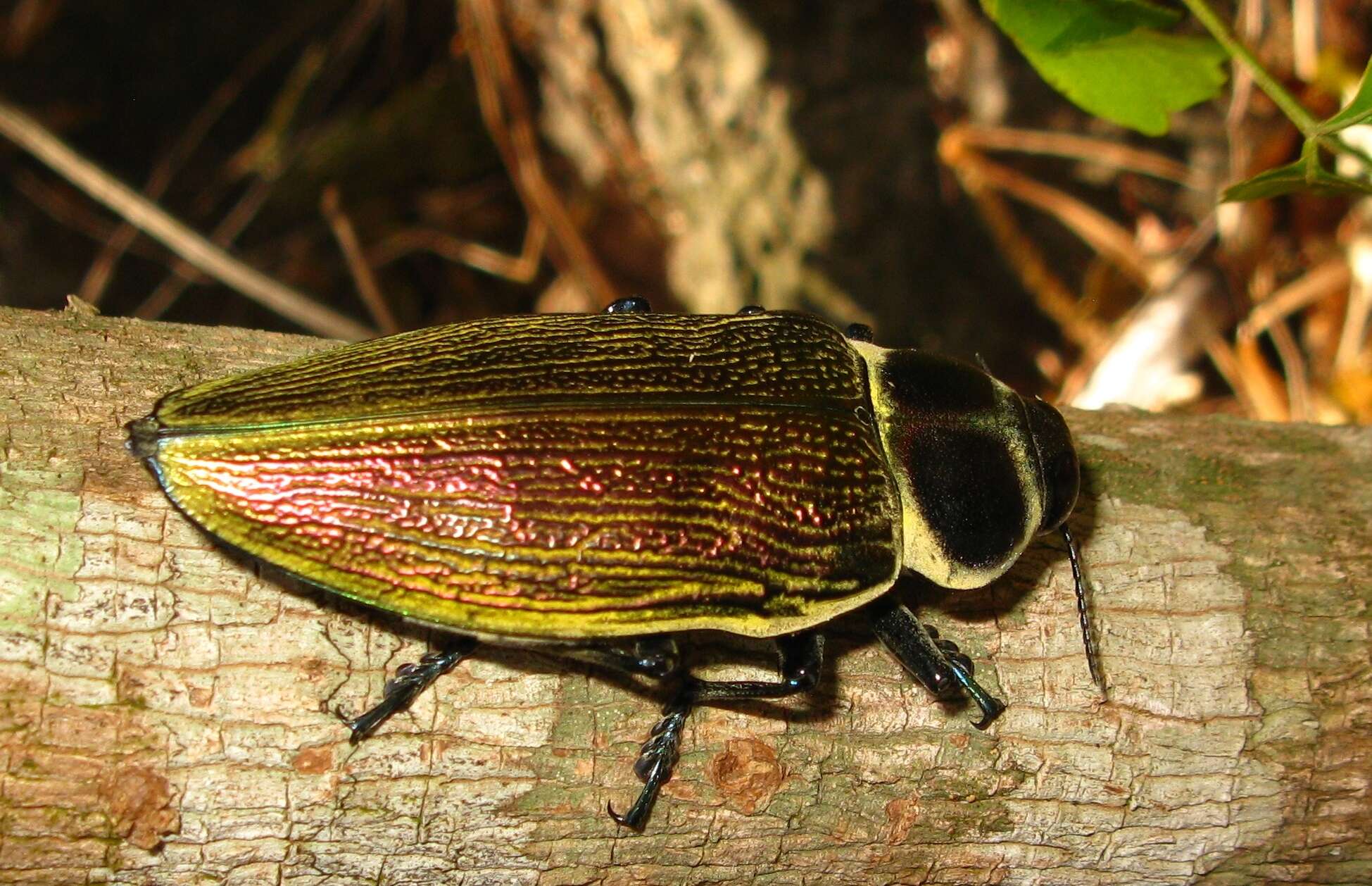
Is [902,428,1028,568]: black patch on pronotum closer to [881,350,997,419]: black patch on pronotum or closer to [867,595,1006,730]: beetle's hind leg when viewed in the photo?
[881,350,997,419]: black patch on pronotum

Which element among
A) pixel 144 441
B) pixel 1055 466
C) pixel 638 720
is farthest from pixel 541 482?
pixel 1055 466

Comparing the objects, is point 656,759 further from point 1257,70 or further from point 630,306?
point 1257,70

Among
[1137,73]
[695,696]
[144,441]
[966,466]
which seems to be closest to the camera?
[144,441]

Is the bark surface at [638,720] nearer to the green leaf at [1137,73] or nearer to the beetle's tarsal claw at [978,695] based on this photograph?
the beetle's tarsal claw at [978,695]

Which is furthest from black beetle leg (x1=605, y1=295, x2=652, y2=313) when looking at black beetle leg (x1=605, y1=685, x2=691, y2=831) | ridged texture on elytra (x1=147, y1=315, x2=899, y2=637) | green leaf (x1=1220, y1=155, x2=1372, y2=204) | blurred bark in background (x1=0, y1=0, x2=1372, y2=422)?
blurred bark in background (x1=0, y1=0, x2=1372, y2=422)

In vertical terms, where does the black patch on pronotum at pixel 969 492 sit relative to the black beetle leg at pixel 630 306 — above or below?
below

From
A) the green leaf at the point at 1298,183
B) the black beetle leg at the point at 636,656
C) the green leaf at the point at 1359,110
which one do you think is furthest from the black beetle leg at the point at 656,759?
the green leaf at the point at 1359,110
